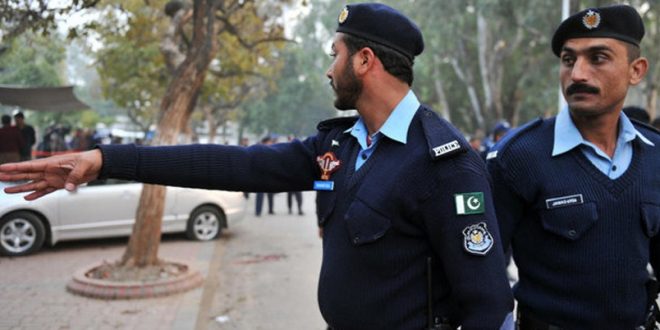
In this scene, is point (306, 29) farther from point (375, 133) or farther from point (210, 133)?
point (375, 133)

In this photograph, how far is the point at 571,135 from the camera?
2195 millimetres

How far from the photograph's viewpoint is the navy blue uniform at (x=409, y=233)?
68.4 inches

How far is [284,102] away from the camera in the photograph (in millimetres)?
45500

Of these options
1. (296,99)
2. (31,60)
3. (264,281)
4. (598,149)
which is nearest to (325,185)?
(598,149)

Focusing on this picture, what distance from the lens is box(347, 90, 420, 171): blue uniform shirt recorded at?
189 cm

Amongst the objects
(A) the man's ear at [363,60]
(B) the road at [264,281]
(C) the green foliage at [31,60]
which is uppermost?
(C) the green foliage at [31,60]

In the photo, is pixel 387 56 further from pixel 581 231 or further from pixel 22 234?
pixel 22 234

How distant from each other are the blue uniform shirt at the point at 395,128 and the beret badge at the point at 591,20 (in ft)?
2.37

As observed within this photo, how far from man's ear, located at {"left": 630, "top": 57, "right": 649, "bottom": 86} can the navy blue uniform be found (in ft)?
2.62

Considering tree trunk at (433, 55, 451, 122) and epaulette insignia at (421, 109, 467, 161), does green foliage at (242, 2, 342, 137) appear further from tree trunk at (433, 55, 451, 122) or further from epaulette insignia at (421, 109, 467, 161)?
epaulette insignia at (421, 109, 467, 161)

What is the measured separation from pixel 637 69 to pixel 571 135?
0.35 metres

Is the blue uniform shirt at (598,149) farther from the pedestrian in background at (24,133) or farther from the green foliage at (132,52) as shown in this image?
the green foliage at (132,52)

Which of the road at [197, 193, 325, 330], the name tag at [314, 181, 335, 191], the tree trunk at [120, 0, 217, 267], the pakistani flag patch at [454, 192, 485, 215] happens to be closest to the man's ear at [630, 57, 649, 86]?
the pakistani flag patch at [454, 192, 485, 215]

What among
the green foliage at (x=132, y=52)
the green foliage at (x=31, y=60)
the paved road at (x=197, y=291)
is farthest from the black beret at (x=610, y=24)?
the green foliage at (x=132, y=52)
